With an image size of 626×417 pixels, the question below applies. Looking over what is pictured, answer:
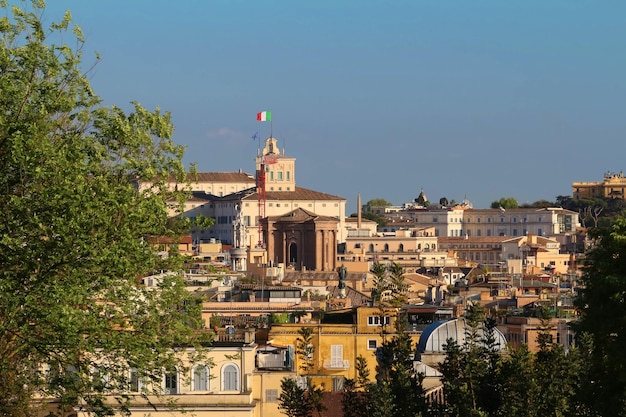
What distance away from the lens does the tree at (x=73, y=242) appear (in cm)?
1864

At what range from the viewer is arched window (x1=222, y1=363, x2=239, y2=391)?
1249 inches

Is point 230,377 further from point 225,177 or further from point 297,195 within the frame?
point 225,177

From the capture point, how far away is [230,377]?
104 feet

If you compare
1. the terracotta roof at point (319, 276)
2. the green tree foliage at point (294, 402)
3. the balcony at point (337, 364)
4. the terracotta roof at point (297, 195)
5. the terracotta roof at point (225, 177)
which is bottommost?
the green tree foliage at point (294, 402)

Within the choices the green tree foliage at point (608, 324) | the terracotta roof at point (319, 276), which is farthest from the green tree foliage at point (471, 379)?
the terracotta roof at point (319, 276)

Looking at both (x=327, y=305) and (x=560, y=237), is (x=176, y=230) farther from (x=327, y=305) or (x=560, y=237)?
(x=560, y=237)

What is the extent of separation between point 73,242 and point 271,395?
14.8m

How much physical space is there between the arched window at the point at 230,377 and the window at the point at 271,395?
1121mm

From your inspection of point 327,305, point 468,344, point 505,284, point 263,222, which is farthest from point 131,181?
point 263,222

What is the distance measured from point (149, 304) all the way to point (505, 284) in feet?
205

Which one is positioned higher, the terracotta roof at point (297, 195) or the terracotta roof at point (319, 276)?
the terracotta roof at point (297, 195)

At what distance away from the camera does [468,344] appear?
2631 cm

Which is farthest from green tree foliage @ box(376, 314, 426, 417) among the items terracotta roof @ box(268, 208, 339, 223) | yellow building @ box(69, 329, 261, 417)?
terracotta roof @ box(268, 208, 339, 223)

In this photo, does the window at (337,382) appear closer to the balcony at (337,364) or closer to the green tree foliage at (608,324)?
the balcony at (337,364)
